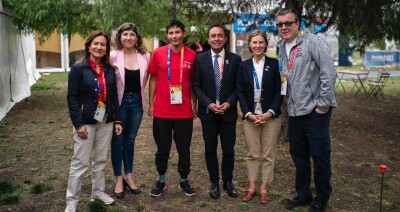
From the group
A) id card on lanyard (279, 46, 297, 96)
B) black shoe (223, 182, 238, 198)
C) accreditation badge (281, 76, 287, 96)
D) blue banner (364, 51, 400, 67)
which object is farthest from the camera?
blue banner (364, 51, 400, 67)

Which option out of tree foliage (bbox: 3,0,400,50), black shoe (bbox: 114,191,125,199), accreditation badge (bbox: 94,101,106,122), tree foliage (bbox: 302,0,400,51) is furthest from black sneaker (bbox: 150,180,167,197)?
tree foliage (bbox: 302,0,400,51)

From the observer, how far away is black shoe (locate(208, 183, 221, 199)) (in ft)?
15.9

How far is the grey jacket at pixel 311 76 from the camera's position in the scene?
4.13 meters

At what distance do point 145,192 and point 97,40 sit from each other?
1888 mm

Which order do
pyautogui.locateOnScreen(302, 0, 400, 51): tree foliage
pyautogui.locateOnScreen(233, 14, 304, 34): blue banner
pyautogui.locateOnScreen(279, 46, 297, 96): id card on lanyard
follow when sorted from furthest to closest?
pyautogui.locateOnScreen(233, 14, 304, 34): blue banner < pyautogui.locateOnScreen(302, 0, 400, 51): tree foliage < pyautogui.locateOnScreen(279, 46, 297, 96): id card on lanyard

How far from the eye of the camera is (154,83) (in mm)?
4832

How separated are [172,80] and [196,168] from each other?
1.90 metres

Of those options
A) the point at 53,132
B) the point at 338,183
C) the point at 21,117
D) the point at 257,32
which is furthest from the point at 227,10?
the point at 21,117

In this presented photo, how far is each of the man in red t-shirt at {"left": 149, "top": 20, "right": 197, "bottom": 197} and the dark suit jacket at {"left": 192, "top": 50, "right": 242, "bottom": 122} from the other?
118mm

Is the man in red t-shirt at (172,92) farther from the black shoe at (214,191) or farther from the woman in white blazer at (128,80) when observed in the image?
the black shoe at (214,191)

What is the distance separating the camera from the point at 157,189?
4.95 meters

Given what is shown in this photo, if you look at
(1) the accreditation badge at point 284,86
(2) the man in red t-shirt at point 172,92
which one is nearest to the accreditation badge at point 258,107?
(1) the accreditation badge at point 284,86

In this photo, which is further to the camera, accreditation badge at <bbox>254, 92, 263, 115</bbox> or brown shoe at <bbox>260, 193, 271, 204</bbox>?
brown shoe at <bbox>260, 193, 271, 204</bbox>

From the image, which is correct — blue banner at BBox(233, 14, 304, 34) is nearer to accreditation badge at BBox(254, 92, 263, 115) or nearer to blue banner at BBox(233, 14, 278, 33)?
blue banner at BBox(233, 14, 278, 33)
